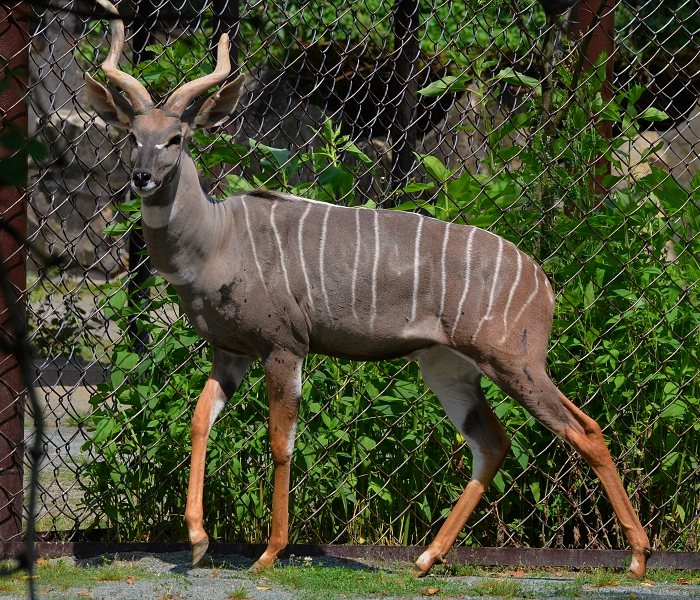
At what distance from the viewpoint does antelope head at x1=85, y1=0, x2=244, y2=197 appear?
3539 mm

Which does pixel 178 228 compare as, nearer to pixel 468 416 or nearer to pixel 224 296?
pixel 224 296

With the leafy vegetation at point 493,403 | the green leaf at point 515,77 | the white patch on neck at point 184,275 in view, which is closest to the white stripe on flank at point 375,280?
the leafy vegetation at point 493,403

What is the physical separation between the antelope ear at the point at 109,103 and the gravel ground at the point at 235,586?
4.92 feet

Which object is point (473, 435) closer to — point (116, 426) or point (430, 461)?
point (430, 461)

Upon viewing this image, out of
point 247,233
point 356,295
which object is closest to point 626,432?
point 356,295

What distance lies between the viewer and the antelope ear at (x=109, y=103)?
Result: 12.0 feet

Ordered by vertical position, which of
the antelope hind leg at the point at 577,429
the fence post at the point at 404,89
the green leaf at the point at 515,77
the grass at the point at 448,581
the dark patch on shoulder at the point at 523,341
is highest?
the fence post at the point at 404,89

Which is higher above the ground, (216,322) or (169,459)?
(216,322)

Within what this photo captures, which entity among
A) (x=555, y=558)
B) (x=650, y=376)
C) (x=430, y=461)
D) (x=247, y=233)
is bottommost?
(x=555, y=558)

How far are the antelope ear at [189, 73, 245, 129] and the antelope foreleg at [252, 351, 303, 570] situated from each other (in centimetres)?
81

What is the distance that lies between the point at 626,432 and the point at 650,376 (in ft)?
0.85

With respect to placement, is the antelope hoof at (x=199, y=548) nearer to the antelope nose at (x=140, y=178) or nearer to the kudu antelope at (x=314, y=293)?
the kudu antelope at (x=314, y=293)

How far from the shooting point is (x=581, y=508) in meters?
4.24

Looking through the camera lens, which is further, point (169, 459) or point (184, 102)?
point (169, 459)
